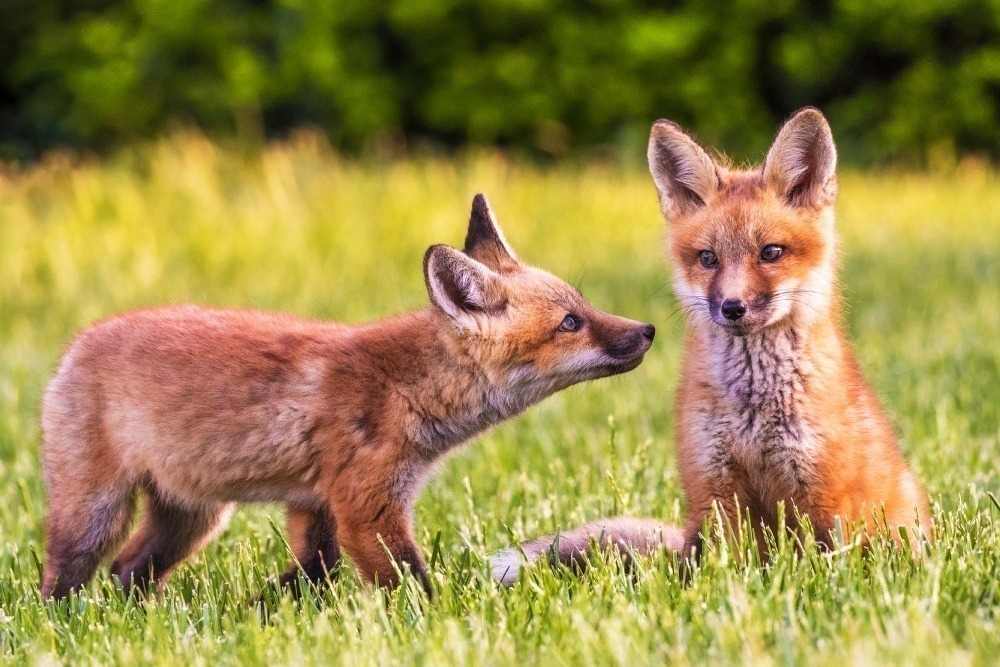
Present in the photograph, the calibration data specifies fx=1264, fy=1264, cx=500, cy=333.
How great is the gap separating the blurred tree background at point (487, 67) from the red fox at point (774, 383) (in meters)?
14.3

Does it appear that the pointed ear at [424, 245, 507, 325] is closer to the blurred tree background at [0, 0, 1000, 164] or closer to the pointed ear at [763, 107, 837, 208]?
the pointed ear at [763, 107, 837, 208]

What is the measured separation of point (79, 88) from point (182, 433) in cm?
1600

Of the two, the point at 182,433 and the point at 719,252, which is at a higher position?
the point at 719,252

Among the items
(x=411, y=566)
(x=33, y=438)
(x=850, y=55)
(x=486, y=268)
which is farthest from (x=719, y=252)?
(x=850, y=55)

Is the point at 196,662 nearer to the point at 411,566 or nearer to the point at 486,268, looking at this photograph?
the point at 411,566

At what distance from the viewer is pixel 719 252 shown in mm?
4234

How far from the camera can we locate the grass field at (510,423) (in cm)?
336

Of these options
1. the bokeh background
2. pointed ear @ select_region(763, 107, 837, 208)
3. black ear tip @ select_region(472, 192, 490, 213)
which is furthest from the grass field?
pointed ear @ select_region(763, 107, 837, 208)

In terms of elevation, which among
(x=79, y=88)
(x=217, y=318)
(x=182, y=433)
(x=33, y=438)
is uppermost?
(x=79, y=88)

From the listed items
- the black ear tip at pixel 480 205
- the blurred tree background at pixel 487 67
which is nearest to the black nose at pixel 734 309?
the black ear tip at pixel 480 205

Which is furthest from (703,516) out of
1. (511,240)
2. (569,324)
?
(511,240)

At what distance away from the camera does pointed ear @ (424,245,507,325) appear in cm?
434

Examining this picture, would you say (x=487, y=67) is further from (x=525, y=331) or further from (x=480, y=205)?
(x=525, y=331)

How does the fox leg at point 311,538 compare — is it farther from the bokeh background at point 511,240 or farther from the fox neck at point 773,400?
the fox neck at point 773,400
